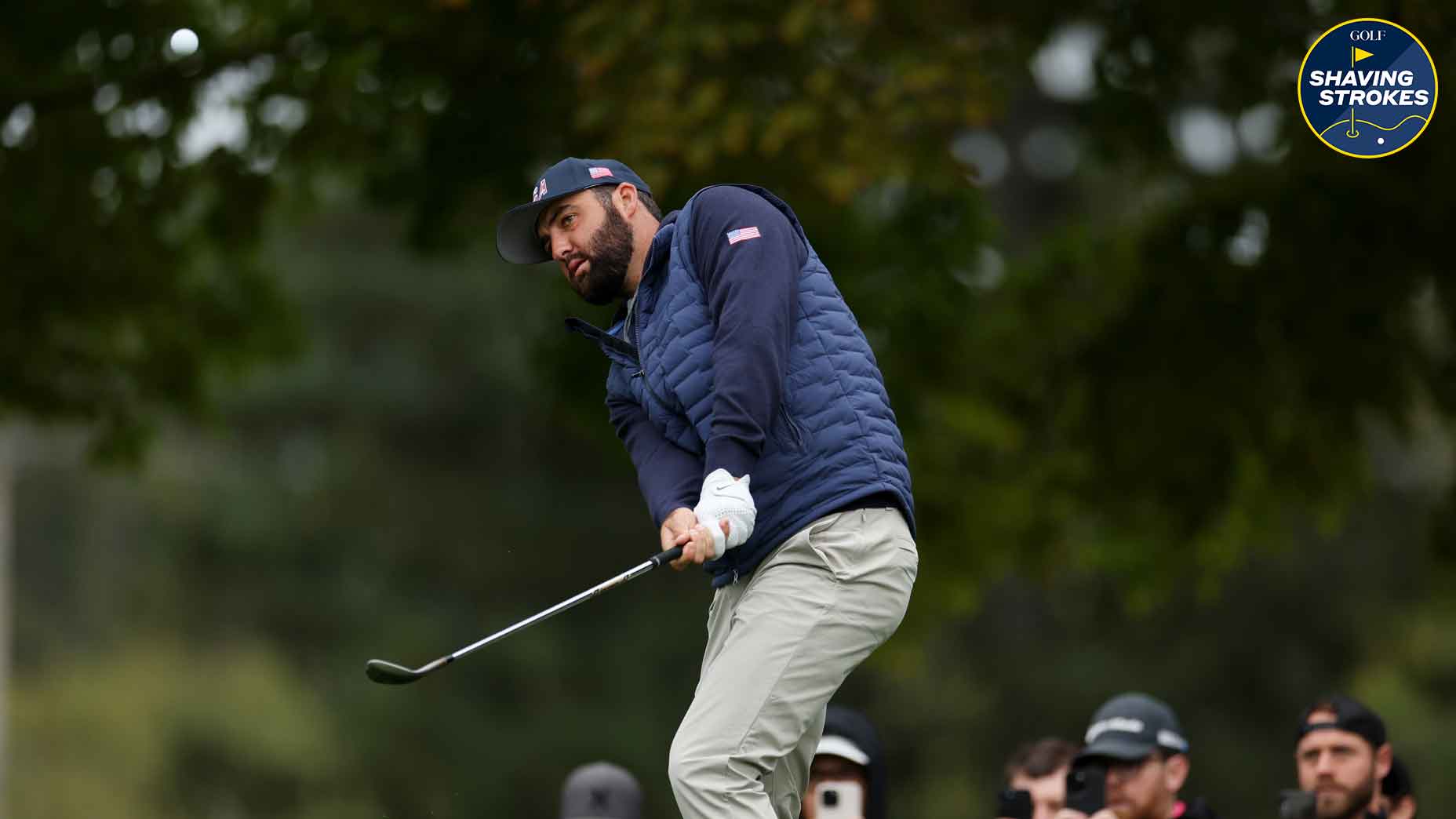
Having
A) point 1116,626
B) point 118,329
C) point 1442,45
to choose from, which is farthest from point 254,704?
point 1442,45

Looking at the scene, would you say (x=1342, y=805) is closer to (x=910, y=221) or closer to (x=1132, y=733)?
(x=1132, y=733)

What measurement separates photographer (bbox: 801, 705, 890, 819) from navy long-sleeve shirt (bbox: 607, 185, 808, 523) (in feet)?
6.76

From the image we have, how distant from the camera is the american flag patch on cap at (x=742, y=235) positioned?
549 cm

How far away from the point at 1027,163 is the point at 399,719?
33.6 feet

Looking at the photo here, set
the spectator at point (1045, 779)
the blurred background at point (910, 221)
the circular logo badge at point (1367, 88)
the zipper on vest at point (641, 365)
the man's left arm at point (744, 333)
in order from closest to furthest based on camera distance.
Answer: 1. the man's left arm at point (744, 333)
2. the zipper on vest at point (641, 365)
3. the spectator at point (1045, 779)
4. the circular logo badge at point (1367, 88)
5. the blurred background at point (910, 221)

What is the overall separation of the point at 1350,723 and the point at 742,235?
10.4 ft

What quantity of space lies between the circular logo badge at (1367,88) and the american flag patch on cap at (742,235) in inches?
204

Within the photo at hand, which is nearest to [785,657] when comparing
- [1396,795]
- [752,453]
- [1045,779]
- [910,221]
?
[752,453]

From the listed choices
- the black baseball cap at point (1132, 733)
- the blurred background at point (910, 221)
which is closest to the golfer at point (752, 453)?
the black baseball cap at point (1132, 733)

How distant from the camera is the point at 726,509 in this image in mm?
5262

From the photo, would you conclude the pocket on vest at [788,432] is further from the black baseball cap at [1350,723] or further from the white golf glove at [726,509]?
the black baseball cap at [1350,723]

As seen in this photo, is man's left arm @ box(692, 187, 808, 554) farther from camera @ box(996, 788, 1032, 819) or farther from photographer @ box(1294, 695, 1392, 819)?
photographer @ box(1294, 695, 1392, 819)

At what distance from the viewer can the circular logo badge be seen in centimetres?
989

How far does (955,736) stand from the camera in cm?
2788
